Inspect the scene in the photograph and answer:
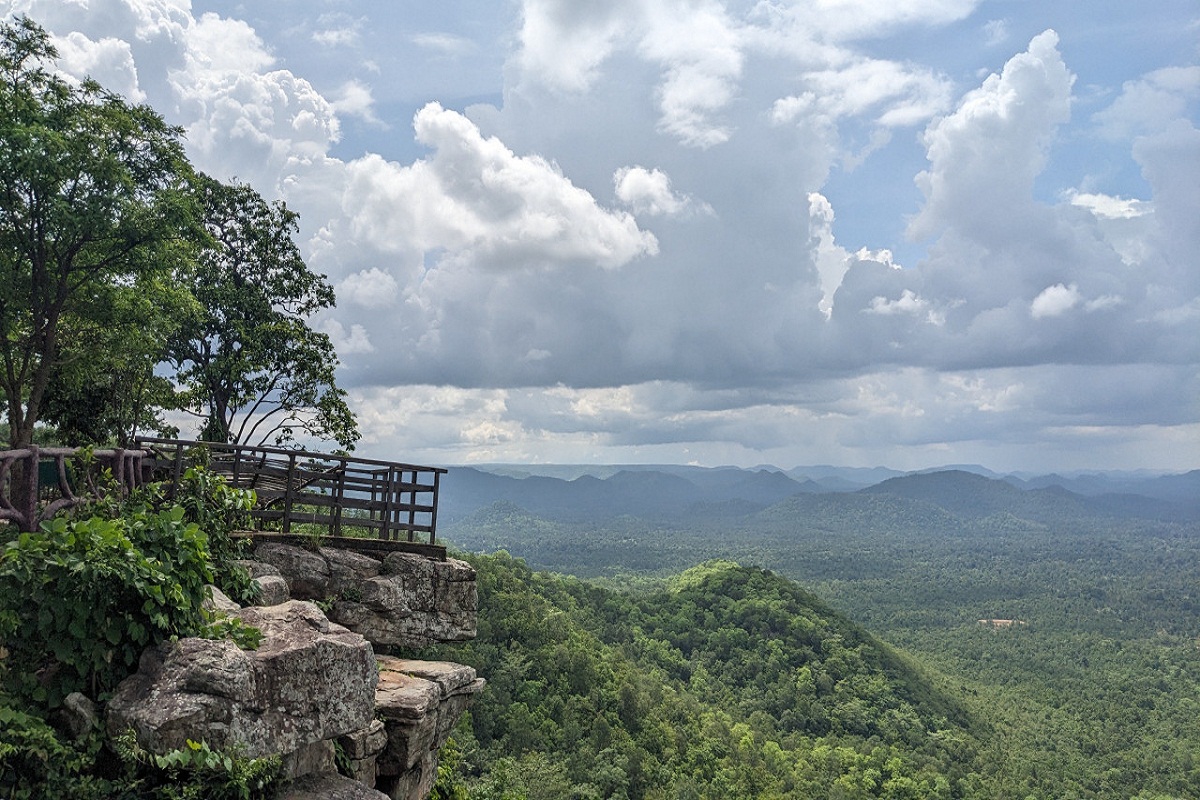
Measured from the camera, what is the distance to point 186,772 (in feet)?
27.1

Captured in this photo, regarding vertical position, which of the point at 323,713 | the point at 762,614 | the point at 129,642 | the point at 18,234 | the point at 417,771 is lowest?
the point at 762,614

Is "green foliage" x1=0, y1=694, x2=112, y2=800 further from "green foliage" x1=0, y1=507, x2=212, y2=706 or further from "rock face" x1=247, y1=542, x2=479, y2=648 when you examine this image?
"rock face" x1=247, y1=542, x2=479, y2=648

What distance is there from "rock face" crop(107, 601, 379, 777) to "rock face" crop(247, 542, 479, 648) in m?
4.41

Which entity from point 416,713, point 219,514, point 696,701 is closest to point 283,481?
point 219,514

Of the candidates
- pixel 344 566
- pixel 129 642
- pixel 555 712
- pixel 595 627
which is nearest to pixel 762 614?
pixel 595 627

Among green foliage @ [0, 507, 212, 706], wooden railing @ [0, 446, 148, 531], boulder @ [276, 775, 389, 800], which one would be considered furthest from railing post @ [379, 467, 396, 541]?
green foliage @ [0, 507, 212, 706]

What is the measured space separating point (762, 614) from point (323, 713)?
10706 cm

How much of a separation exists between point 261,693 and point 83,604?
7.31 feet

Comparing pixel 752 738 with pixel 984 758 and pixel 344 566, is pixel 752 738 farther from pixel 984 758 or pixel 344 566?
pixel 344 566

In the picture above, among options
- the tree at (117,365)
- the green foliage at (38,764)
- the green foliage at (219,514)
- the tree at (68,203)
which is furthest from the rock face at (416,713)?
the tree at (68,203)

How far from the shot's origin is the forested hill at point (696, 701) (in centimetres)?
5688

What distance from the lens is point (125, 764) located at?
807 centimetres

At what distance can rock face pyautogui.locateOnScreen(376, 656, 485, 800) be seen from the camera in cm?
1303

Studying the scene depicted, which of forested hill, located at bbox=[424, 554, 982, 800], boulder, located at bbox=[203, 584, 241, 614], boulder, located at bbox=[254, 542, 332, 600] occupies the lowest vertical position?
forested hill, located at bbox=[424, 554, 982, 800]
